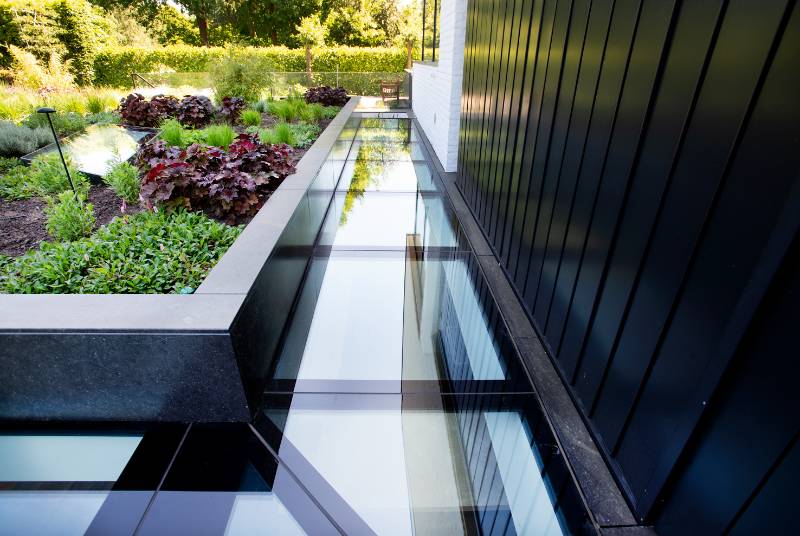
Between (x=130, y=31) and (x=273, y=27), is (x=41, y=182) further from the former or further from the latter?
Result: (x=130, y=31)

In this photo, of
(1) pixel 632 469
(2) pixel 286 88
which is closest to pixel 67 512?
(1) pixel 632 469

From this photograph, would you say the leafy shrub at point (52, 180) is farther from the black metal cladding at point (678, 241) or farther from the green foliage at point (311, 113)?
the black metal cladding at point (678, 241)

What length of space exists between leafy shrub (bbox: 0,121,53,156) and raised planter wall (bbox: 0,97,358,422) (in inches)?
185

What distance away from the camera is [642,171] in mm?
1522

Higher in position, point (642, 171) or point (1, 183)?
point (642, 171)

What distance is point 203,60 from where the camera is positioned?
2134cm

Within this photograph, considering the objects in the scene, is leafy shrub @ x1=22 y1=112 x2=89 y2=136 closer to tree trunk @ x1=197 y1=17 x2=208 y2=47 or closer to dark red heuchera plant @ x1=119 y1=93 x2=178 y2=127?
dark red heuchera plant @ x1=119 y1=93 x2=178 y2=127

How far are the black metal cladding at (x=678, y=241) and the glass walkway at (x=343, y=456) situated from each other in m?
0.37

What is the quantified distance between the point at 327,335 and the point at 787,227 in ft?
7.97

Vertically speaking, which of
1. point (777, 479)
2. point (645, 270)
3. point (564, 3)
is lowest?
point (777, 479)

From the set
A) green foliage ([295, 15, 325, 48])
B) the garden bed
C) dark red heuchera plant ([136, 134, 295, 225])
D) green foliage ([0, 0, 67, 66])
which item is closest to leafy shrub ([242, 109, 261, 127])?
the garden bed

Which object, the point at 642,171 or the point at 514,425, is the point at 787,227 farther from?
the point at 514,425

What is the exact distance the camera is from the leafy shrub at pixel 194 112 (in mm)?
6672

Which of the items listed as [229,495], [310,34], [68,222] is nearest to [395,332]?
[229,495]
